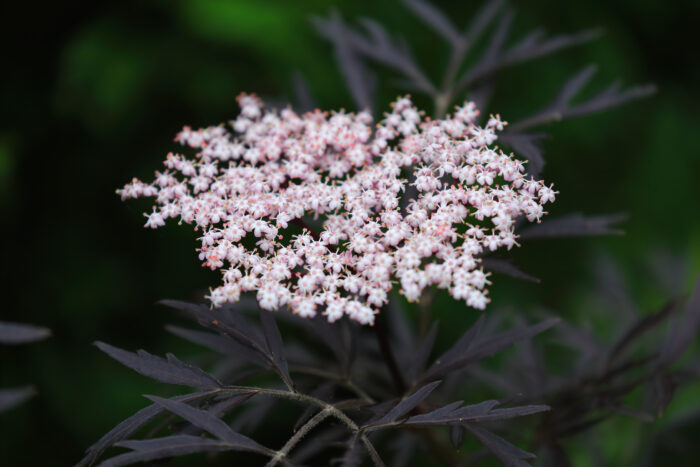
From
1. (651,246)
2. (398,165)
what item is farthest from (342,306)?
(651,246)

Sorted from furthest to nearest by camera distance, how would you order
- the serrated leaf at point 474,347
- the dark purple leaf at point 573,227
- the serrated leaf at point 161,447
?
the dark purple leaf at point 573,227 < the serrated leaf at point 474,347 < the serrated leaf at point 161,447

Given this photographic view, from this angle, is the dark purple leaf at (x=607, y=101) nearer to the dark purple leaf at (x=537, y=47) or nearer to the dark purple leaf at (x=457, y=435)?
the dark purple leaf at (x=537, y=47)

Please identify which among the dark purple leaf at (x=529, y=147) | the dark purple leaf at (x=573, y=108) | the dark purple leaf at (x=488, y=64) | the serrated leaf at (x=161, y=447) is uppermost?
the dark purple leaf at (x=488, y=64)

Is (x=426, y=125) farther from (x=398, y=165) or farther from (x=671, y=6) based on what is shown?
(x=671, y=6)

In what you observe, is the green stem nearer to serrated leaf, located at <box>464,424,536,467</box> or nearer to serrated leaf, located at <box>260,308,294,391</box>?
serrated leaf, located at <box>260,308,294,391</box>

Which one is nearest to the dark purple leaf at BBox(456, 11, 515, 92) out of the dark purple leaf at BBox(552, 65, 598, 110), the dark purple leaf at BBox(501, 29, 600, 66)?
the dark purple leaf at BBox(501, 29, 600, 66)

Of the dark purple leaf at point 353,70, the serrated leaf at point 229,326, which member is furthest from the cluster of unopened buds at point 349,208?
the dark purple leaf at point 353,70

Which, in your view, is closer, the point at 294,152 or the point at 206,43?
the point at 294,152
